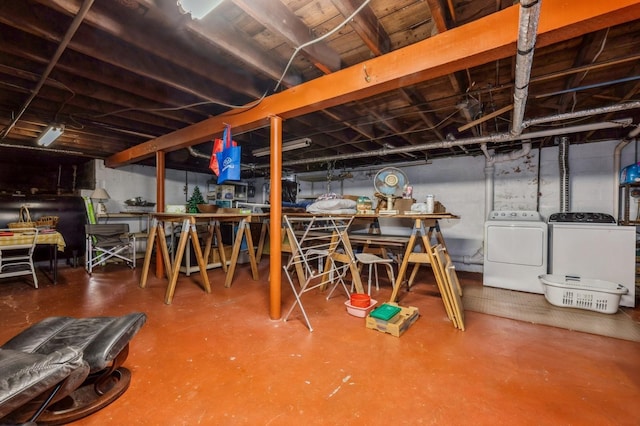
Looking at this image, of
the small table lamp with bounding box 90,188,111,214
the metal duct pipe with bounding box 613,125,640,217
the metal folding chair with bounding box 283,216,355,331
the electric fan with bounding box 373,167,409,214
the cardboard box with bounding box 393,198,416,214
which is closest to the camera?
the metal folding chair with bounding box 283,216,355,331

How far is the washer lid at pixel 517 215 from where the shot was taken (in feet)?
14.1

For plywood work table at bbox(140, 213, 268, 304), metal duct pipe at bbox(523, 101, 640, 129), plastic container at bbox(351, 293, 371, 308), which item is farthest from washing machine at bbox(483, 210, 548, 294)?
plywood work table at bbox(140, 213, 268, 304)

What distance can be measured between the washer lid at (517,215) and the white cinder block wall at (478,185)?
660 mm

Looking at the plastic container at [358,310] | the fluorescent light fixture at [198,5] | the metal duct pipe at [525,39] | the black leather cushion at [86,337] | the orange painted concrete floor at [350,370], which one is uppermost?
the fluorescent light fixture at [198,5]

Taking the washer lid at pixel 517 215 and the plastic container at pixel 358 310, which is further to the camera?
the washer lid at pixel 517 215

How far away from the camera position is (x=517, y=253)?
4.02 meters

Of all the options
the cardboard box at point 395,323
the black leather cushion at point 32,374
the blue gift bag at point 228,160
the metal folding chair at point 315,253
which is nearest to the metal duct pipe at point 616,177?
the cardboard box at point 395,323

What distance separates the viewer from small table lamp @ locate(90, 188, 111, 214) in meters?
5.55

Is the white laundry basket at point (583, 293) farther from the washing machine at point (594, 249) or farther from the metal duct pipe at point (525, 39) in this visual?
the metal duct pipe at point (525, 39)

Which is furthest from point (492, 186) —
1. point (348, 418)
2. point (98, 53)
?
point (98, 53)

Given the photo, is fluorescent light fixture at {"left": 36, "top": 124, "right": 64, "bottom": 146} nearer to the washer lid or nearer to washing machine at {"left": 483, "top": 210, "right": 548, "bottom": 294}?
washing machine at {"left": 483, "top": 210, "right": 548, "bottom": 294}

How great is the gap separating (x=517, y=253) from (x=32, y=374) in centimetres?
512

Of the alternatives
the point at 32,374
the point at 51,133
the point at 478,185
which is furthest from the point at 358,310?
the point at 51,133

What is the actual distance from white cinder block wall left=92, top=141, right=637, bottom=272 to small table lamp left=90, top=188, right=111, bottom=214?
1.20 feet
